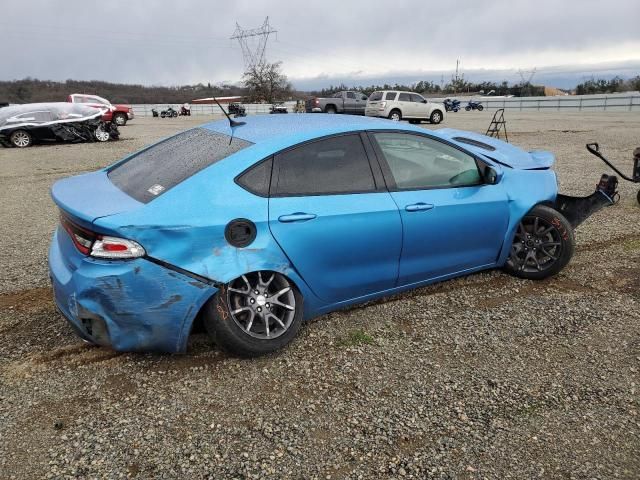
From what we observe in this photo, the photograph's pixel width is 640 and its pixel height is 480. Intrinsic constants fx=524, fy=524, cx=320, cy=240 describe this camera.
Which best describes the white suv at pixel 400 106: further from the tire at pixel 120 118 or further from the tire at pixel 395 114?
the tire at pixel 120 118

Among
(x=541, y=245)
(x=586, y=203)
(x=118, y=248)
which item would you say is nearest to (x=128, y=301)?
(x=118, y=248)

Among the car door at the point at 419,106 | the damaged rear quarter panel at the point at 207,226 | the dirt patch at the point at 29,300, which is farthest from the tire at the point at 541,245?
the car door at the point at 419,106

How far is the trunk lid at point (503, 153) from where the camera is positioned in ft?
14.8

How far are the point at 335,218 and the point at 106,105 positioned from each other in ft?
84.8

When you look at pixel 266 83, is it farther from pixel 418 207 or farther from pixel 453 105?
pixel 418 207

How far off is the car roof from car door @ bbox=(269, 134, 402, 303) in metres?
0.08

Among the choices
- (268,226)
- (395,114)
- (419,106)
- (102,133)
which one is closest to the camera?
(268,226)

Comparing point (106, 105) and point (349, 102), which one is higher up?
point (349, 102)

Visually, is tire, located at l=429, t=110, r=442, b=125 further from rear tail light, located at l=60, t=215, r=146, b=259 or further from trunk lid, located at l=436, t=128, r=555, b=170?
rear tail light, located at l=60, t=215, r=146, b=259

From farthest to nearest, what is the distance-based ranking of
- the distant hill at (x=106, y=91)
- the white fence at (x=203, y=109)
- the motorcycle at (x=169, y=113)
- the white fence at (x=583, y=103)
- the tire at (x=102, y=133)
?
the distant hill at (x=106, y=91), the white fence at (x=203, y=109), the motorcycle at (x=169, y=113), the white fence at (x=583, y=103), the tire at (x=102, y=133)

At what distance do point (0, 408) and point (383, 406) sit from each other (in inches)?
81.0

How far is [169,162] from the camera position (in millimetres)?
3449

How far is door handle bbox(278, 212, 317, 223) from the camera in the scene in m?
3.16

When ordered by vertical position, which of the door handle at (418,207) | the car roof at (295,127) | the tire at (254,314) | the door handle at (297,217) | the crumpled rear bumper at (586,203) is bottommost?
the tire at (254,314)
